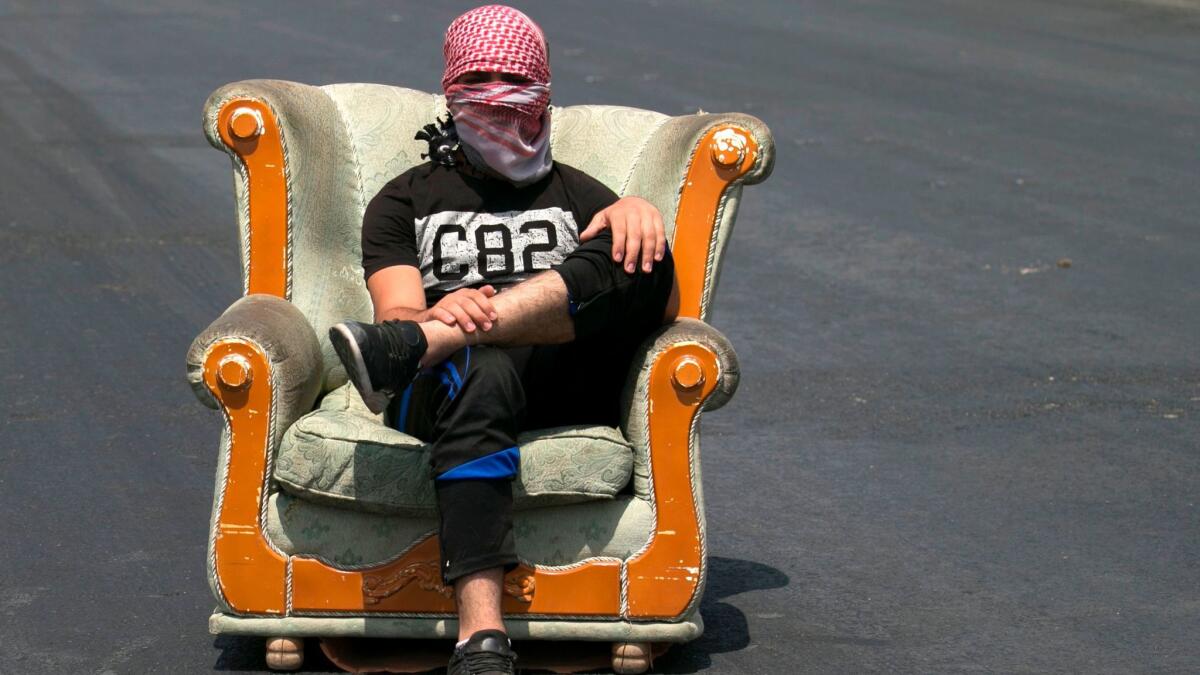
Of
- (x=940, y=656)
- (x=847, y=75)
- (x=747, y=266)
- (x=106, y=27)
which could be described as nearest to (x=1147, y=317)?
(x=747, y=266)

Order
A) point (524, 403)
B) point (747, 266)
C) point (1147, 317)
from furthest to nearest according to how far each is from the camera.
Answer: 1. point (747, 266)
2. point (1147, 317)
3. point (524, 403)

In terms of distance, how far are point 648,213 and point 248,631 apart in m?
1.41

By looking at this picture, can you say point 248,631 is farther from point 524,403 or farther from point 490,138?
point 490,138

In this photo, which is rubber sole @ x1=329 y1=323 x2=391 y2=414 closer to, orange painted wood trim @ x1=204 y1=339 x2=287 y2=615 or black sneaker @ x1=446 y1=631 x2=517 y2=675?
orange painted wood trim @ x1=204 y1=339 x2=287 y2=615

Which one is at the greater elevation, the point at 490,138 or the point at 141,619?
the point at 490,138

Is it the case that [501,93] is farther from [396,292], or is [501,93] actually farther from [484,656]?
[484,656]

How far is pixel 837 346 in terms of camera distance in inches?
287

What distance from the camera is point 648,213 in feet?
14.3

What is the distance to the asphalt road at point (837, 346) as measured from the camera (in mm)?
4609

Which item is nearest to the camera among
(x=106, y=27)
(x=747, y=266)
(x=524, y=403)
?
(x=524, y=403)

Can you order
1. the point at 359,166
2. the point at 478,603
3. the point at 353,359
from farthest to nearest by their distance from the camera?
the point at 359,166, the point at 478,603, the point at 353,359

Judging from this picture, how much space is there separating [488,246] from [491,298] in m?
0.36

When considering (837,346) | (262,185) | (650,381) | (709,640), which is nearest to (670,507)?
(650,381)

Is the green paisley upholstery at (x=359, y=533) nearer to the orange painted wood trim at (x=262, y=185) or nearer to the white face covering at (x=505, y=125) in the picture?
the orange painted wood trim at (x=262, y=185)
